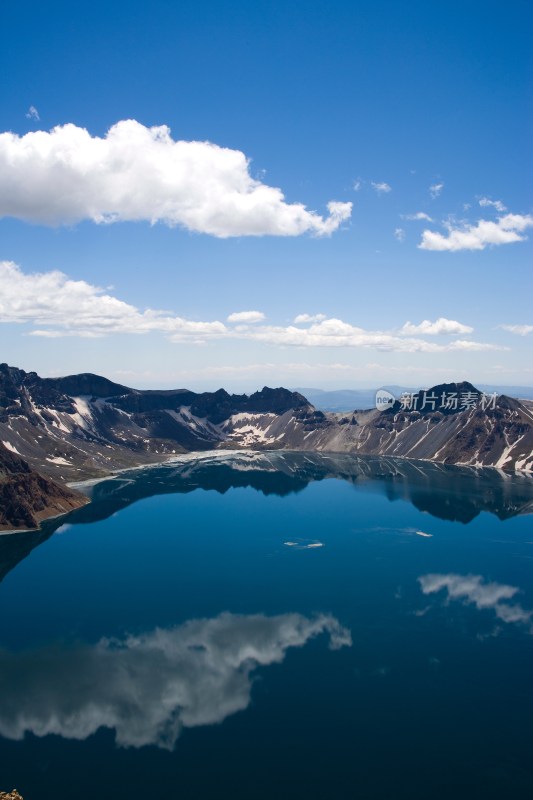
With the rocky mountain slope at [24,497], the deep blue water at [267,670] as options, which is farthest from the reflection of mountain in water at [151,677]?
the rocky mountain slope at [24,497]

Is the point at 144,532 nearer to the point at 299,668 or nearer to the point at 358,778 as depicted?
the point at 299,668

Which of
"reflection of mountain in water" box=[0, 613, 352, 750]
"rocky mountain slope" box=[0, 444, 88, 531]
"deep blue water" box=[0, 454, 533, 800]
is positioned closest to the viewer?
"deep blue water" box=[0, 454, 533, 800]

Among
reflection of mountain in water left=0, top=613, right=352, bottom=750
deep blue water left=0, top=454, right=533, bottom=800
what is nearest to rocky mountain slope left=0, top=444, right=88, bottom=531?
deep blue water left=0, top=454, right=533, bottom=800

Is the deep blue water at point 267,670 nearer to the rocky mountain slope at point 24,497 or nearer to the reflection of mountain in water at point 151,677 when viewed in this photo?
the reflection of mountain in water at point 151,677

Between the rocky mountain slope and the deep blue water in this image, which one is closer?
Answer: the deep blue water

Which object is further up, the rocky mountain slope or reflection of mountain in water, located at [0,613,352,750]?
the rocky mountain slope

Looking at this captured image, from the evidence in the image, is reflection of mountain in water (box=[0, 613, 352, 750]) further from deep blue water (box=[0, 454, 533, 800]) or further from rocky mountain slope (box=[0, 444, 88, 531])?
rocky mountain slope (box=[0, 444, 88, 531])
